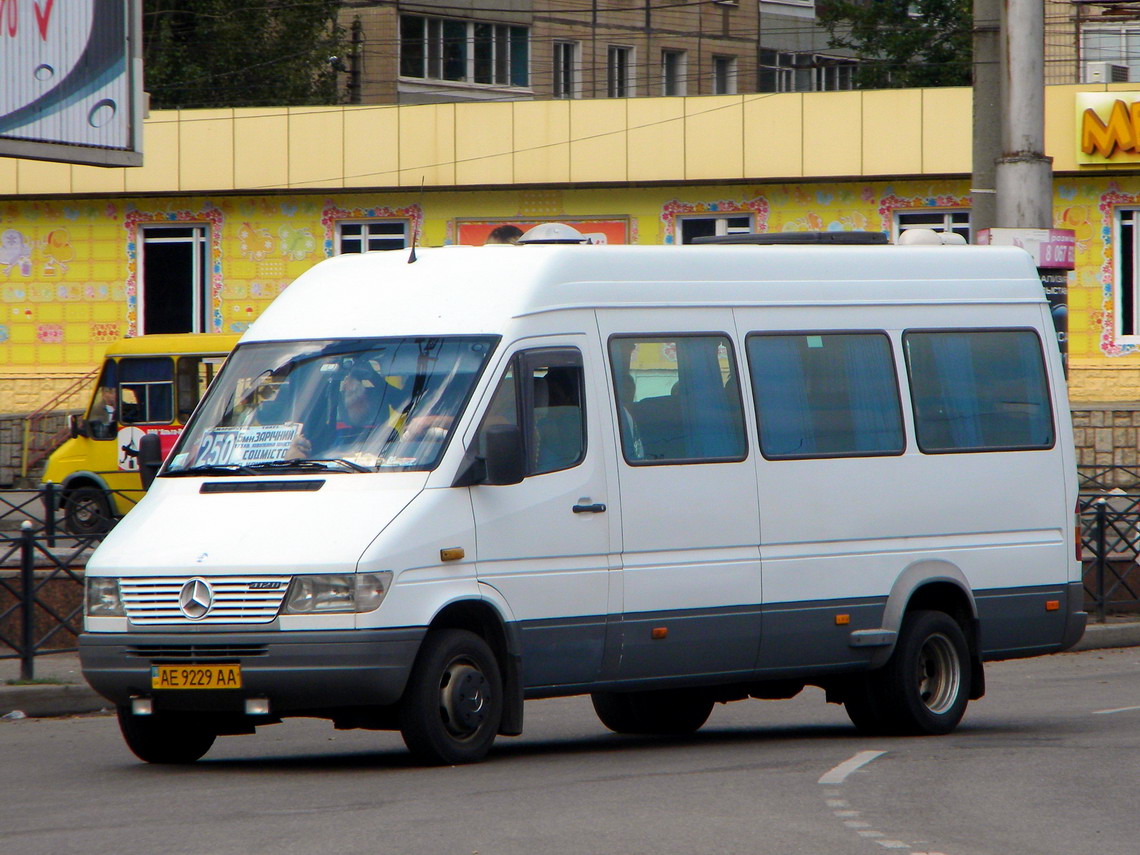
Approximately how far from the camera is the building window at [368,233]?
100.0 feet

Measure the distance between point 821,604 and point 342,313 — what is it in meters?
2.97

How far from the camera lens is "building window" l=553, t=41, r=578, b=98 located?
1971 inches

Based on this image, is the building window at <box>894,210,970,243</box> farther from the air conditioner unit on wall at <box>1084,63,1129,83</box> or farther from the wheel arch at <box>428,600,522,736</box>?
the wheel arch at <box>428,600,522,736</box>

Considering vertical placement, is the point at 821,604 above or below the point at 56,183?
below

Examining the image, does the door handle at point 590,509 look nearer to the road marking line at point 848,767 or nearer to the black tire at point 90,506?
the road marking line at point 848,767

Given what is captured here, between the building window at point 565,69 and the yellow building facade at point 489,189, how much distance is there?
20.5 meters

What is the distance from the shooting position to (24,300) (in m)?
30.8

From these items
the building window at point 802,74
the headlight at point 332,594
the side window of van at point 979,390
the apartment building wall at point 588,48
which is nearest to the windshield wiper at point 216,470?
the headlight at point 332,594

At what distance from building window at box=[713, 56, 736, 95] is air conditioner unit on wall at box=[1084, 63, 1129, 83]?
66.1 ft

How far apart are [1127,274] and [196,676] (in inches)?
857

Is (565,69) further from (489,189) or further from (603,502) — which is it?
(603,502)

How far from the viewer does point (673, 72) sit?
52.5 metres

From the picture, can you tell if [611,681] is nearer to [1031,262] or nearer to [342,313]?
[342,313]

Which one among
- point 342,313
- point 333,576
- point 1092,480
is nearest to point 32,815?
point 333,576
